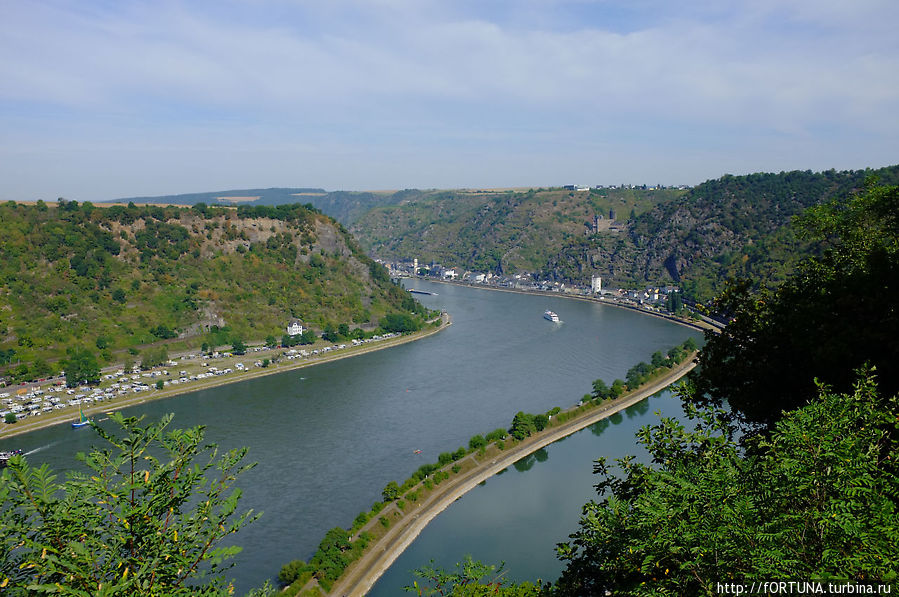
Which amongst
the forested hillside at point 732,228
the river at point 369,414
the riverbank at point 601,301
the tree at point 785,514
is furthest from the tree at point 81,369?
the forested hillside at point 732,228

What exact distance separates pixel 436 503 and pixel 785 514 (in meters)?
17.5

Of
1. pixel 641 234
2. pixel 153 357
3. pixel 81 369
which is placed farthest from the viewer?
pixel 641 234

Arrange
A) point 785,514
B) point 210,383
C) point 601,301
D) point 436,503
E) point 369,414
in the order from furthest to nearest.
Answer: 1. point 601,301
2. point 210,383
3. point 369,414
4. point 436,503
5. point 785,514

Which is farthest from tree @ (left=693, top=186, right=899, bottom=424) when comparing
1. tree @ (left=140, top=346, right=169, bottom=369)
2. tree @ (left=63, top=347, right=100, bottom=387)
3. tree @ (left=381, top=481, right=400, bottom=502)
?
tree @ (left=140, top=346, right=169, bottom=369)

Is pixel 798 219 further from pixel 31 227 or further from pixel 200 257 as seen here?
pixel 31 227

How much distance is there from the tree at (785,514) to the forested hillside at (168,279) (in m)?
40.5

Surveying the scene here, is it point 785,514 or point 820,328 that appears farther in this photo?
point 820,328

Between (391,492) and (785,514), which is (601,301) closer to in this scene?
(391,492)

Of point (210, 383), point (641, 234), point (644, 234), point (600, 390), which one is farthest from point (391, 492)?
point (641, 234)

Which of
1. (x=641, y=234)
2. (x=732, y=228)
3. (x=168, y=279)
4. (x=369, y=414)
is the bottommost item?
(x=369, y=414)

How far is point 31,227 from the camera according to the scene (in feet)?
156

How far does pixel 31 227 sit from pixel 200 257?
13.2 meters

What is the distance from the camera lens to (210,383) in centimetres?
3500

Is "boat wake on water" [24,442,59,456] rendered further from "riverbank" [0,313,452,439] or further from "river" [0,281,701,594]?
"riverbank" [0,313,452,439]
